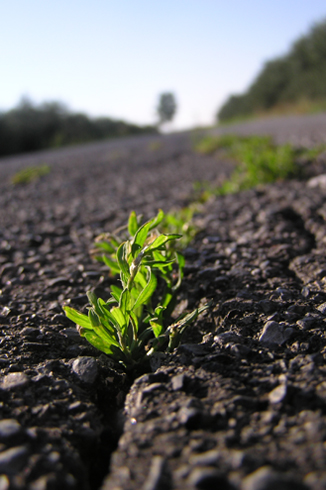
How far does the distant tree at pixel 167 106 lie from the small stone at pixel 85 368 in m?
70.8

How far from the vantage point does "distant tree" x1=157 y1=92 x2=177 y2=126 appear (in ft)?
225

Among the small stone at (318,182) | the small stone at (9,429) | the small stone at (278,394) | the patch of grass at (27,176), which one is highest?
the patch of grass at (27,176)

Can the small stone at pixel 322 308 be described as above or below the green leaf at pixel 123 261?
below

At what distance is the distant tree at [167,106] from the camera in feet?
225

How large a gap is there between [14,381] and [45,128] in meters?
20.9

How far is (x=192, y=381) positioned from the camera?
1.09 m

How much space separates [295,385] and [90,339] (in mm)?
650

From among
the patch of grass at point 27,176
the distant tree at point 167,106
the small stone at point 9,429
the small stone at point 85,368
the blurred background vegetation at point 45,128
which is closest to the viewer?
the small stone at point 9,429

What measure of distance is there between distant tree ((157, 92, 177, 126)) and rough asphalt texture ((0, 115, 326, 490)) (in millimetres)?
70043

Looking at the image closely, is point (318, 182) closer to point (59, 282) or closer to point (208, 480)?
point (59, 282)

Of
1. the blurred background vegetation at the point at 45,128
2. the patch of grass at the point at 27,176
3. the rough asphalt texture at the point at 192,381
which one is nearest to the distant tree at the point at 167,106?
the blurred background vegetation at the point at 45,128

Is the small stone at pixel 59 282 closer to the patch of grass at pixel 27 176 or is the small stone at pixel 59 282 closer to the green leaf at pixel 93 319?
the green leaf at pixel 93 319

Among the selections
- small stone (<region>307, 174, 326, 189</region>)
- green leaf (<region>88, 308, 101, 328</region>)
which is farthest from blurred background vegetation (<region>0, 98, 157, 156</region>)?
green leaf (<region>88, 308, 101, 328</region>)

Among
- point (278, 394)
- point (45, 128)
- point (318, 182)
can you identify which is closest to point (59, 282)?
point (278, 394)
